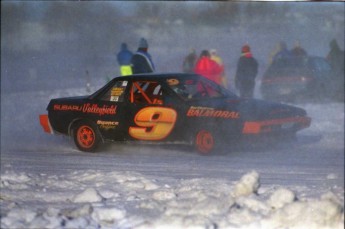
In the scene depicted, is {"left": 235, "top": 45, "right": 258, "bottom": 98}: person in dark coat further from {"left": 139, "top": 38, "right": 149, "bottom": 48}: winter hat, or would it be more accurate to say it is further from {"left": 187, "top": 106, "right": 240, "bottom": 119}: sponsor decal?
{"left": 139, "top": 38, "right": 149, "bottom": 48}: winter hat

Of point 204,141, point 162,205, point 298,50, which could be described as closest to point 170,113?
point 204,141

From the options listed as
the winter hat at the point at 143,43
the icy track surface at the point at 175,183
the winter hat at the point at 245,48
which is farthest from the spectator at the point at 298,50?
the winter hat at the point at 143,43

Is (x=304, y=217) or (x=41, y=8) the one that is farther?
(x=41, y=8)

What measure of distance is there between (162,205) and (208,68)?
1.53 m

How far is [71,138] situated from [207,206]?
194cm

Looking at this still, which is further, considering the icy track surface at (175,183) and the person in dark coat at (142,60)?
the person in dark coat at (142,60)

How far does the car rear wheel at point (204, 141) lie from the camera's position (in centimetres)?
630

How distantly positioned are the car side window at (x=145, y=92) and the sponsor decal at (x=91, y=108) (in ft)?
0.76

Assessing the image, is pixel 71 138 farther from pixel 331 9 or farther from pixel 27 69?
pixel 331 9

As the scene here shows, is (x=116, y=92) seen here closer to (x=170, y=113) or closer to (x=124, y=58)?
(x=124, y=58)

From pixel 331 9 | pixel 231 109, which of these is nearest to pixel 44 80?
pixel 231 109

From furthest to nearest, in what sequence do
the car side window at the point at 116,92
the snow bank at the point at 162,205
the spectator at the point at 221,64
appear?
the car side window at the point at 116,92
the spectator at the point at 221,64
the snow bank at the point at 162,205

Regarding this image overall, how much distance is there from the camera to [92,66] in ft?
21.4

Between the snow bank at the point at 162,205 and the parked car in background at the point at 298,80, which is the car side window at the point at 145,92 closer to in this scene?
the snow bank at the point at 162,205
